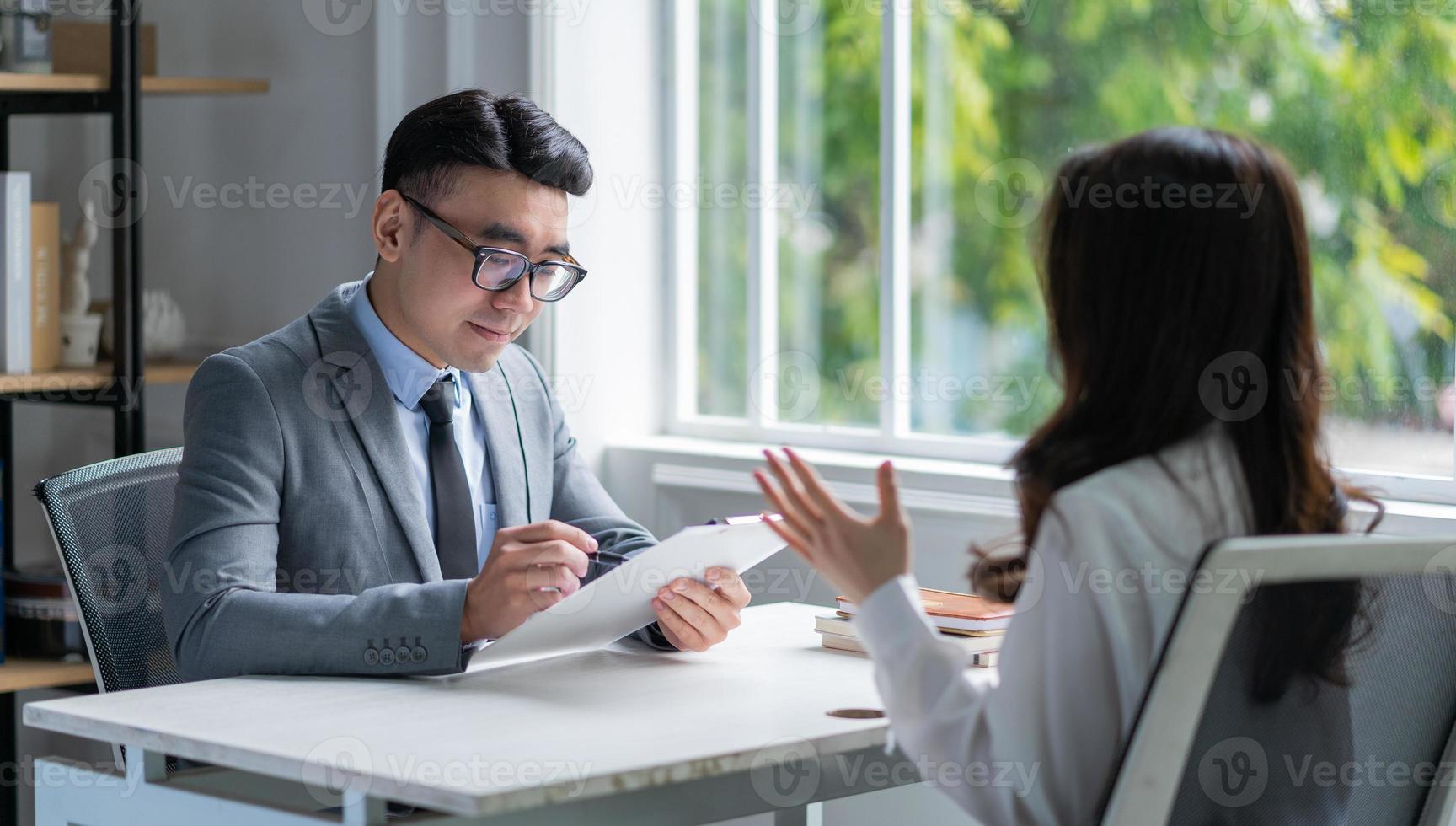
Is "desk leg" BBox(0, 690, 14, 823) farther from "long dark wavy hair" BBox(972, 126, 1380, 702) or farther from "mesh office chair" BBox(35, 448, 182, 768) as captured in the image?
"long dark wavy hair" BBox(972, 126, 1380, 702)

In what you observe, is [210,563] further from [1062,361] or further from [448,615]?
[1062,361]

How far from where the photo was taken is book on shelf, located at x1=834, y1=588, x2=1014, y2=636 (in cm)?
187

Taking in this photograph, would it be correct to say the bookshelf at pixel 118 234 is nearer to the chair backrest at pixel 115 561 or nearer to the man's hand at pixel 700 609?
the chair backrest at pixel 115 561

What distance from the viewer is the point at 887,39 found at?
2.85 meters

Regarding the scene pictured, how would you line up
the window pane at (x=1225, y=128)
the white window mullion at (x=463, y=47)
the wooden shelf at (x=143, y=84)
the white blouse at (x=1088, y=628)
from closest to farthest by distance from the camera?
the white blouse at (x=1088, y=628)
the window pane at (x=1225, y=128)
the wooden shelf at (x=143, y=84)
the white window mullion at (x=463, y=47)

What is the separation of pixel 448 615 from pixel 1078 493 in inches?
29.6

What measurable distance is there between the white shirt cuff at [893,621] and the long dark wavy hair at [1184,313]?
0.13 m

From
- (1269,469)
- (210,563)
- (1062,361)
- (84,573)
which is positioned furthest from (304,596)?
(1269,469)

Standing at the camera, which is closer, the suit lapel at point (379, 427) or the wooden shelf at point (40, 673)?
the suit lapel at point (379, 427)

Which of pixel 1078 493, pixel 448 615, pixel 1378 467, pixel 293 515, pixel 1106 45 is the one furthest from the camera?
pixel 1106 45

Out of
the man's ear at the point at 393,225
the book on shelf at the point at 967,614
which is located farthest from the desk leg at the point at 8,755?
the book on shelf at the point at 967,614

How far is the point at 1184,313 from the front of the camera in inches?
47.8

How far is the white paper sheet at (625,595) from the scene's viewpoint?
5.47 feet

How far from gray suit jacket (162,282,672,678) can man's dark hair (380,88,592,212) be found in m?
0.19
